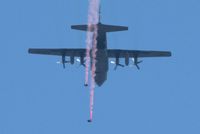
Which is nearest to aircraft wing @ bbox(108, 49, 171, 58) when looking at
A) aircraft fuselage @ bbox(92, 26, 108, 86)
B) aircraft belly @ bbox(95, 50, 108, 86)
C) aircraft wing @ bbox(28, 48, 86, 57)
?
aircraft wing @ bbox(28, 48, 86, 57)

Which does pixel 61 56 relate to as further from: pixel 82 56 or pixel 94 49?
pixel 94 49

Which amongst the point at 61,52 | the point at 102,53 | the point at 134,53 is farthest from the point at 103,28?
the point at 134,53

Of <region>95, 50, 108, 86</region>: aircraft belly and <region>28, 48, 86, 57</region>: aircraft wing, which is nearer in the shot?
<region>95, 50, 108, 86</region>: aircraft belly

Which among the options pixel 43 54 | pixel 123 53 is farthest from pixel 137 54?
pixel 43 54

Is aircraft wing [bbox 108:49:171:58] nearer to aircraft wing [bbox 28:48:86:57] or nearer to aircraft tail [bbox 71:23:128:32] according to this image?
aircraft wing [bbox 28:48:86:57]

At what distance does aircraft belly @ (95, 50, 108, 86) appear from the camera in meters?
77.9

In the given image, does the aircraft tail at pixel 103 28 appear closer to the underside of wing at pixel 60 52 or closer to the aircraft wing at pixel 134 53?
the underside of wing at pixel 60 52

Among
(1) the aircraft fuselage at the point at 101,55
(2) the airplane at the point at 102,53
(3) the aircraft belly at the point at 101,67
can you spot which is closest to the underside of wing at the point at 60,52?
(2) the airplane at the point at 102,53

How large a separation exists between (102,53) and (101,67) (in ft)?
4.11

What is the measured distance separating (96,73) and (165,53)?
10577mm

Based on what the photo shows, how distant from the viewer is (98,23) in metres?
76.9

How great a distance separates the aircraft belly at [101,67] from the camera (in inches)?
3068

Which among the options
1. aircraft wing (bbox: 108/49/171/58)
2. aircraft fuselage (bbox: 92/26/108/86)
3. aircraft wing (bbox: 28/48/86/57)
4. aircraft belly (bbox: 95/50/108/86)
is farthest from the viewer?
aircraft wing (bbox: 108/49/171/58)

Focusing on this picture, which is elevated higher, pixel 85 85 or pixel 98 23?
pixel 98 23
